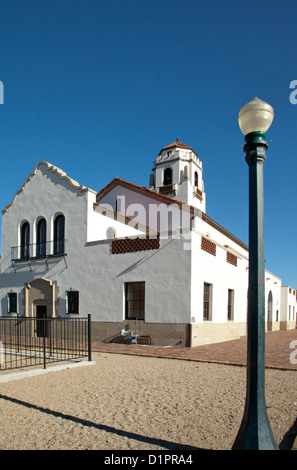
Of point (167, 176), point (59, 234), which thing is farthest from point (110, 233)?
point (167, 176)

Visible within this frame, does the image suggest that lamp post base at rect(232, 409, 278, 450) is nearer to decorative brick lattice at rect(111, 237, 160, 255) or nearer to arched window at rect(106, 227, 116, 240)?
decorative brick lattice at rect(111, 237, 160, 255)

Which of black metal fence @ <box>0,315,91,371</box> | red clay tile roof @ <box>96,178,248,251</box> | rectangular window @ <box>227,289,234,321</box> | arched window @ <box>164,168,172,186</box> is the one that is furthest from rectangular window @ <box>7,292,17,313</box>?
arched window @ <box>164,168,172,186</box>

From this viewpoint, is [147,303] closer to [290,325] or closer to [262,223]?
[262,223]

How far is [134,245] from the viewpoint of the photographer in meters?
15.6

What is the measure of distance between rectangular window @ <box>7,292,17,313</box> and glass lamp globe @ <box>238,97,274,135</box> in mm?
18596

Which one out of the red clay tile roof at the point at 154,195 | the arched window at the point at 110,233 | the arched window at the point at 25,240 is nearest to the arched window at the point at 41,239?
the arched window at the point at 25,240

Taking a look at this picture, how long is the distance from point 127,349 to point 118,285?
3.36 m

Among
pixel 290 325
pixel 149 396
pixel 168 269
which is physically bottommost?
pixel 290 325

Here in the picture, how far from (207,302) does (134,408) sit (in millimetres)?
11337

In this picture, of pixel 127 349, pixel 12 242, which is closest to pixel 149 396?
pixel 127 349

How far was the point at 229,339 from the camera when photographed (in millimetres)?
18750

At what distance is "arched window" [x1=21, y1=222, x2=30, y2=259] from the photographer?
2012 cm

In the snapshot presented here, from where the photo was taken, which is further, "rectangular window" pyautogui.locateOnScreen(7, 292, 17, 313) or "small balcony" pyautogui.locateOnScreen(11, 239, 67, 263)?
"rectangular window" pyautogui.locateOnScreen(7, 292, 17, 313)

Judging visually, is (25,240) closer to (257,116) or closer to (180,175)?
(180,175)
